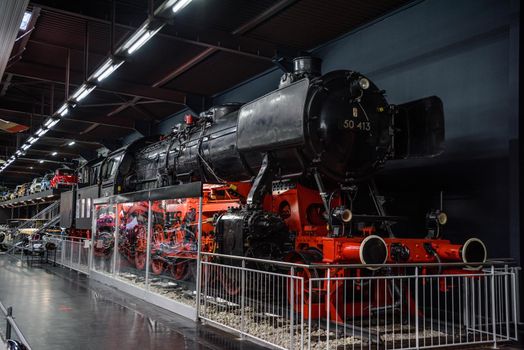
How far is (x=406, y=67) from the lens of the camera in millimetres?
8938

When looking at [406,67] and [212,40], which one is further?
[212,40]

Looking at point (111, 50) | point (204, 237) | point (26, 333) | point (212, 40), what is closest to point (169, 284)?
point (204, 237)

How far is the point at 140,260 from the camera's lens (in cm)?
964

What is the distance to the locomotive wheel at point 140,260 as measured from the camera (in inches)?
371

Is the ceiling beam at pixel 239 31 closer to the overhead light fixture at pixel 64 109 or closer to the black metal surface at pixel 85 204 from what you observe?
the overhead light fixture at pixel 64 109

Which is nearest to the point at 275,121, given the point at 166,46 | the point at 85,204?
the point at 166,46

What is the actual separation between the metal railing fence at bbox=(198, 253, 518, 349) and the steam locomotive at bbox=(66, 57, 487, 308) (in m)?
0.28

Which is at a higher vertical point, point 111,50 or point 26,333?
point 111,50

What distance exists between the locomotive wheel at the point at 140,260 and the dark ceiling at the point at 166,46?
4.11 metres

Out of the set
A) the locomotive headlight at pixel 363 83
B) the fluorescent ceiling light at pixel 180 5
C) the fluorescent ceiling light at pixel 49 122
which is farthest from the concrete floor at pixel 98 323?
the fluorescent ceiling light at pixel 49 122

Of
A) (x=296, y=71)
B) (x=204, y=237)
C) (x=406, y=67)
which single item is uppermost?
(x=406, y=67)

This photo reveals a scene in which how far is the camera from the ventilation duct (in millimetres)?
7328

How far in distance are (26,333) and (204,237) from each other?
2.91 meters

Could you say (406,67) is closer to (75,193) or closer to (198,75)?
(198,75)
